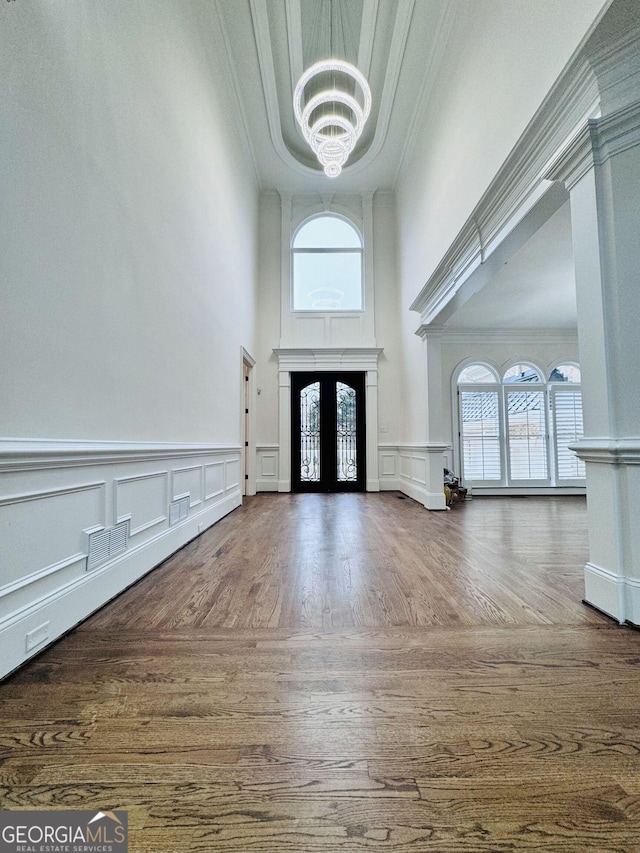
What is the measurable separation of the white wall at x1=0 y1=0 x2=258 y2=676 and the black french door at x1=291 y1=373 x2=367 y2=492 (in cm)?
343

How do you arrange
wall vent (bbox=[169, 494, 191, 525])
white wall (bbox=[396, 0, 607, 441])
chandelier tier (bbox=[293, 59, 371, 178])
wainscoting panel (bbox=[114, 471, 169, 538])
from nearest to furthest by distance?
wainscoting panel (bbox=[114, 471, 169, 538]) → white wall (bbox=[396, 0, 607, 441]) → wall vent (bbox=[169, 494, 191, 525]) → chandelier tier (bbox=[293, 59, 371, 178])

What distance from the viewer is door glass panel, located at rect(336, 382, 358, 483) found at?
23.0ft

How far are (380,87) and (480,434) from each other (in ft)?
18.1

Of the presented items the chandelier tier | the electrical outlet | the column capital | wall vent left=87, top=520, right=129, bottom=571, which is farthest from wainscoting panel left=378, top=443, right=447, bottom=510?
the electrical outlet

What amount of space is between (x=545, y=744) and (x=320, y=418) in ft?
20.2

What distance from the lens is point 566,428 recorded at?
6.63 meters

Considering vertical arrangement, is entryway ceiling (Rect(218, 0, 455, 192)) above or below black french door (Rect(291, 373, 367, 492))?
above

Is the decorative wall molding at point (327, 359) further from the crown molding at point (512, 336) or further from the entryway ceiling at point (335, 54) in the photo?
the entryway ceiling at point (335, 54)

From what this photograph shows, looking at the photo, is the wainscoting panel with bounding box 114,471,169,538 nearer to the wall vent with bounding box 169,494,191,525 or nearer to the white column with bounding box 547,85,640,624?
the wall vent with bounding box 169,494,191,525

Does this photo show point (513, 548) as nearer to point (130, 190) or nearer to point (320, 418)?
point (130, 190)

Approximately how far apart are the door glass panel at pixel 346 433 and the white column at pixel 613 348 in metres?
5.18

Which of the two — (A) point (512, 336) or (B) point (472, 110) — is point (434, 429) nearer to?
(A) point (512, 336)

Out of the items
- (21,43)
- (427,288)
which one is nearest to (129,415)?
(21,43)

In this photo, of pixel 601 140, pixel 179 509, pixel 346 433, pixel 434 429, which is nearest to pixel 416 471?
pixel 434 429
